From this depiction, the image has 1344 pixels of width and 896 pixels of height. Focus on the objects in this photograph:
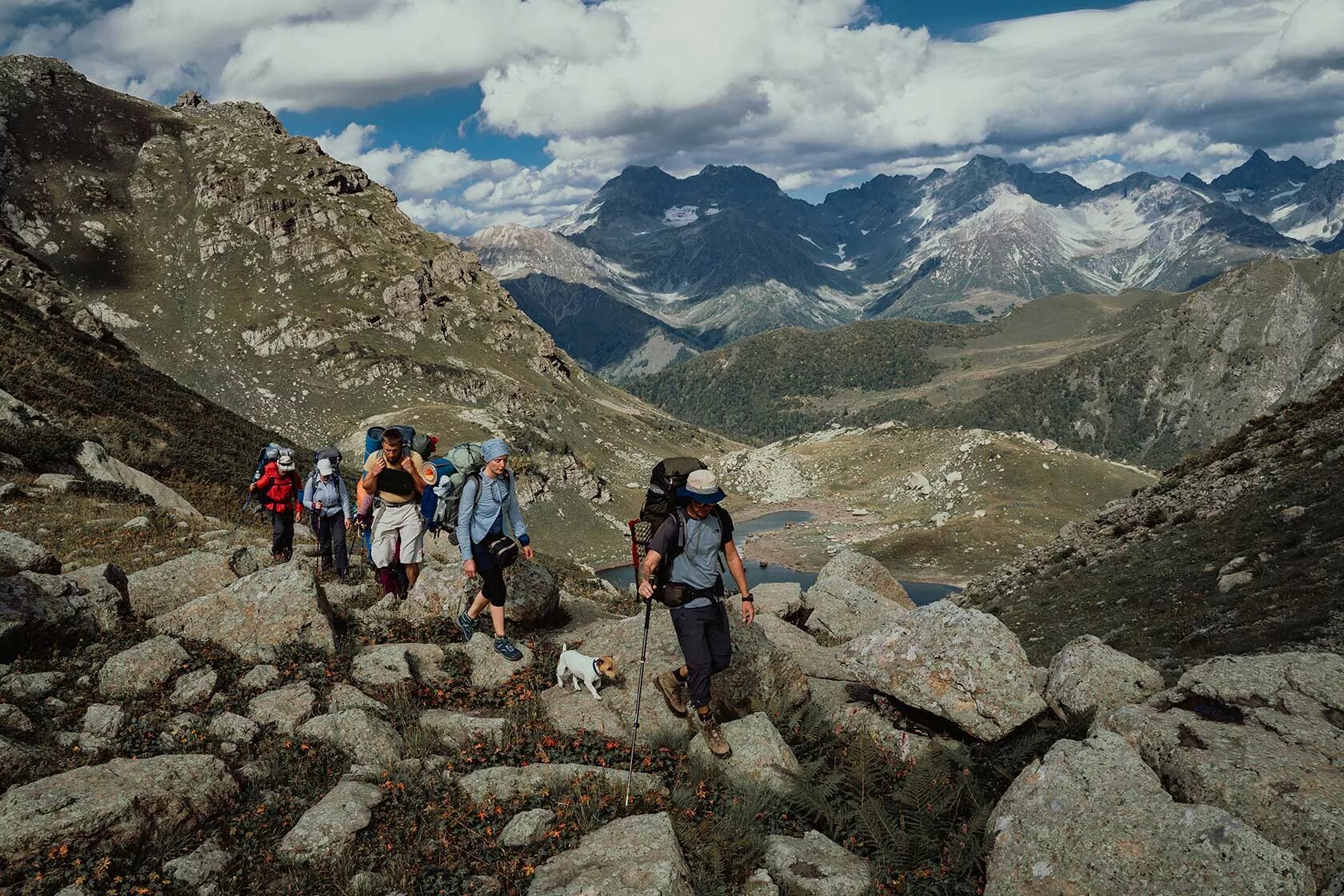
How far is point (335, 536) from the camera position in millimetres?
17281

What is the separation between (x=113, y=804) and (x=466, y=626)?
6.87 m

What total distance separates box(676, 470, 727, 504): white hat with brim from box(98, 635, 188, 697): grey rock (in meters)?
7.97

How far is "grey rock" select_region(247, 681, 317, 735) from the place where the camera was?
31.7 feet

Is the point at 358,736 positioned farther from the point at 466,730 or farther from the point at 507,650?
the point at 507,650

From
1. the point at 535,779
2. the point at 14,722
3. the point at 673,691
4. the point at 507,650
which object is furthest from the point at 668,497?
the point at 14,722

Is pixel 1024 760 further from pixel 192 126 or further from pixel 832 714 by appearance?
pixel 192 126

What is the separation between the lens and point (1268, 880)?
604 centimetres

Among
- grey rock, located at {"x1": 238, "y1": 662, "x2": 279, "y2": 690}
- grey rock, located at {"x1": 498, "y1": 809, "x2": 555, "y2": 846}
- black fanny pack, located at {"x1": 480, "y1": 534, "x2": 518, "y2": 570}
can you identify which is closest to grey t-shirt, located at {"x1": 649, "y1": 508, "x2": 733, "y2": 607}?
grey rock, located at {"x1": 498, "y1": 809, "x2": 555, "y2": 846}

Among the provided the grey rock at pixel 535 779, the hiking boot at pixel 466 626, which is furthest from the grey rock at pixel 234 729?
the hiking boot at pixel 466 626

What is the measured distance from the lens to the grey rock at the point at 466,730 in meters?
9.79

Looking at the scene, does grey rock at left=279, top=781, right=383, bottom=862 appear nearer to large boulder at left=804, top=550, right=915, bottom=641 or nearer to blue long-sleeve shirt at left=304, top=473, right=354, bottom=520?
blue long-sleeve shirt at left=304, top=473, right=354, bottom=520

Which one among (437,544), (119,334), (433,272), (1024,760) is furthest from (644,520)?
(433,272)

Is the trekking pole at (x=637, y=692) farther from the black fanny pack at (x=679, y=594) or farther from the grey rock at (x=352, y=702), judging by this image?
the grey rock at (x=352, y=702)

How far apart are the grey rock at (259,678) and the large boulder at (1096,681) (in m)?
11.8
